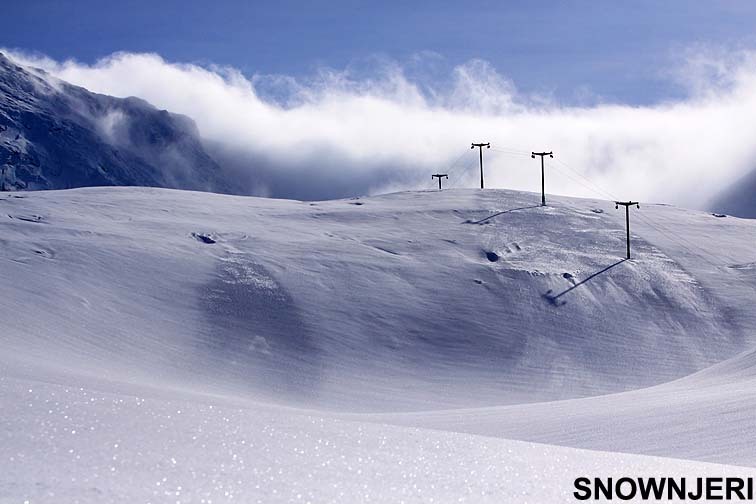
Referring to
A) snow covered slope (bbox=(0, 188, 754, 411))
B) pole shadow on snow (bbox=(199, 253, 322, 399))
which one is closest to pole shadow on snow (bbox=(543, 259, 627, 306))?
snow covered slope (bbox=(0, 188, 754, 411))

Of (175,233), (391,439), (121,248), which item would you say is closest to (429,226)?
(175,233)

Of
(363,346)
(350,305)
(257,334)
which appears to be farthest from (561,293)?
(257,334)

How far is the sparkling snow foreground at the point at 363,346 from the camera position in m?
5.59

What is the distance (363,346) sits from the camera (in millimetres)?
23094

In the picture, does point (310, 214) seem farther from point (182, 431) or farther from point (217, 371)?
point (182, 431)

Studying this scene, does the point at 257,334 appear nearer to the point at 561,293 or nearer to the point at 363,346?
the point at 363,346

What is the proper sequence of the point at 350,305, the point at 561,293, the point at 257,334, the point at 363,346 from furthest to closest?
the point at 561,293 → the point at 350,305 → the point at 363,346 → the point at 257,334

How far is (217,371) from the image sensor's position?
20.8 metres

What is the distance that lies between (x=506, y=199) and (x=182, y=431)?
109ft

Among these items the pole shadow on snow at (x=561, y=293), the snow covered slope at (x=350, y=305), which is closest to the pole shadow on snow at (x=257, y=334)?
the snow covered slope at (x=350, y=305)

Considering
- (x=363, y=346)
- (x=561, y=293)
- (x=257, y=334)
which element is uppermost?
(x=561, y=293)

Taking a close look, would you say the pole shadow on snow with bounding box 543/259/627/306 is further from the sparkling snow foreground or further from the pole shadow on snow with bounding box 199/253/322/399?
the pole shadow on snow with bounding box 199/253/322/399

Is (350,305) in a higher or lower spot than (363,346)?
higher

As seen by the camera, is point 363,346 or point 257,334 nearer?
point 257,334
